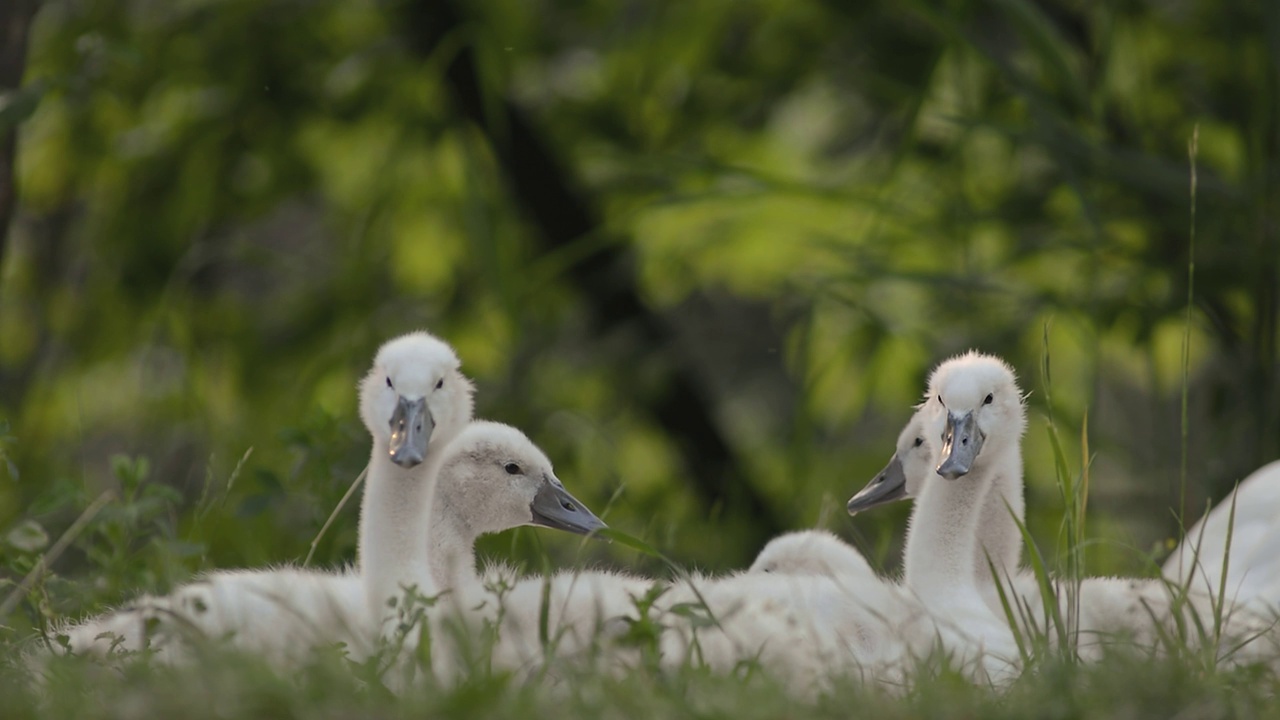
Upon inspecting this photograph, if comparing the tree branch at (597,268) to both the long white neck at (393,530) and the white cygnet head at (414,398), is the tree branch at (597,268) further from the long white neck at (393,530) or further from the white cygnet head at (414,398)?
the long white neck at (393,530)

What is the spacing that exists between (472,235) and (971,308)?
164 centimetres

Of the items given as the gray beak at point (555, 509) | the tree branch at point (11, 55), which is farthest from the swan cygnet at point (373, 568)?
the tree branch at point (11, 55)

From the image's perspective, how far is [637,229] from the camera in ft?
19.9

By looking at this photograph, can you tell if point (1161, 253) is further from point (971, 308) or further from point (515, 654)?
point (515, 654)

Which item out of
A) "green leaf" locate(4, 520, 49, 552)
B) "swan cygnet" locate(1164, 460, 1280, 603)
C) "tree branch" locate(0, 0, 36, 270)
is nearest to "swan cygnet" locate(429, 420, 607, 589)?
"green leaf" locate(4, 520, 49, 552)

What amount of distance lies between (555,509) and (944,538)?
85cm

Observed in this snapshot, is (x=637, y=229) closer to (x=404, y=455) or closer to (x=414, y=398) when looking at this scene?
(x=414, y=398)

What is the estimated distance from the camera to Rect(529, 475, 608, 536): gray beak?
137 inches

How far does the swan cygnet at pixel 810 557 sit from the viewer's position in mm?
3660

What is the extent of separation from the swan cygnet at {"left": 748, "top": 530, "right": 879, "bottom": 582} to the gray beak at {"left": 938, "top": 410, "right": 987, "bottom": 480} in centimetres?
37

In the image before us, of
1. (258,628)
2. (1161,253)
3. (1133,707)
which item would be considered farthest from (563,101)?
(1133,707)

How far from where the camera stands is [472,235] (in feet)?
16.6

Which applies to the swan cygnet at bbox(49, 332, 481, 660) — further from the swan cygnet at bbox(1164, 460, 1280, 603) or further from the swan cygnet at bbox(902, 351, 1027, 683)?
the swan cygnet at bbox(1164, 460, 1280, 603)

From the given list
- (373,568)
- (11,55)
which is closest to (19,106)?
(11,55)
